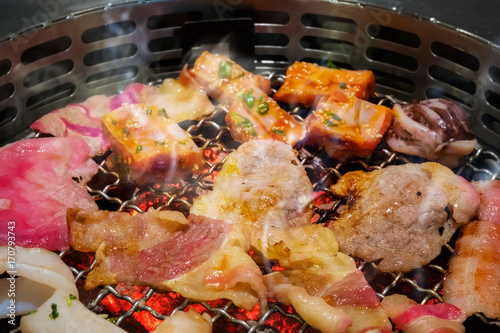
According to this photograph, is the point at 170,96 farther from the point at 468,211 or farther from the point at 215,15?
the point at 468,211

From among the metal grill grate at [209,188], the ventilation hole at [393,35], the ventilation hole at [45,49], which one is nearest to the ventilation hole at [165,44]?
the ventilation hole at [45,49]

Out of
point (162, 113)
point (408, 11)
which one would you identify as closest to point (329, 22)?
point (408, 11)

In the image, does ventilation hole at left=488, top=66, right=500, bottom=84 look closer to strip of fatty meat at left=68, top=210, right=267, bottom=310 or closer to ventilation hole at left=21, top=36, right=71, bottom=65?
strip of fatty meat at left=68, top=210, right=267, bottom=310

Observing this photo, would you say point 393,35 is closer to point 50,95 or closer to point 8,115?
point 50,95

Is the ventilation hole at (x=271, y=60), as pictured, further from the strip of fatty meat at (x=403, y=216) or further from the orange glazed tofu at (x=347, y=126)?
the strip of fatty meat at (x=403, y=216)

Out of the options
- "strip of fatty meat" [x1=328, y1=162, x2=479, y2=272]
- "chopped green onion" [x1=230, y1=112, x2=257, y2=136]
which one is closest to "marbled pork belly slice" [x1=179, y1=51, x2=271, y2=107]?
"chopped green onion" [x1=230, y1=112, x2=257, y2=136]
